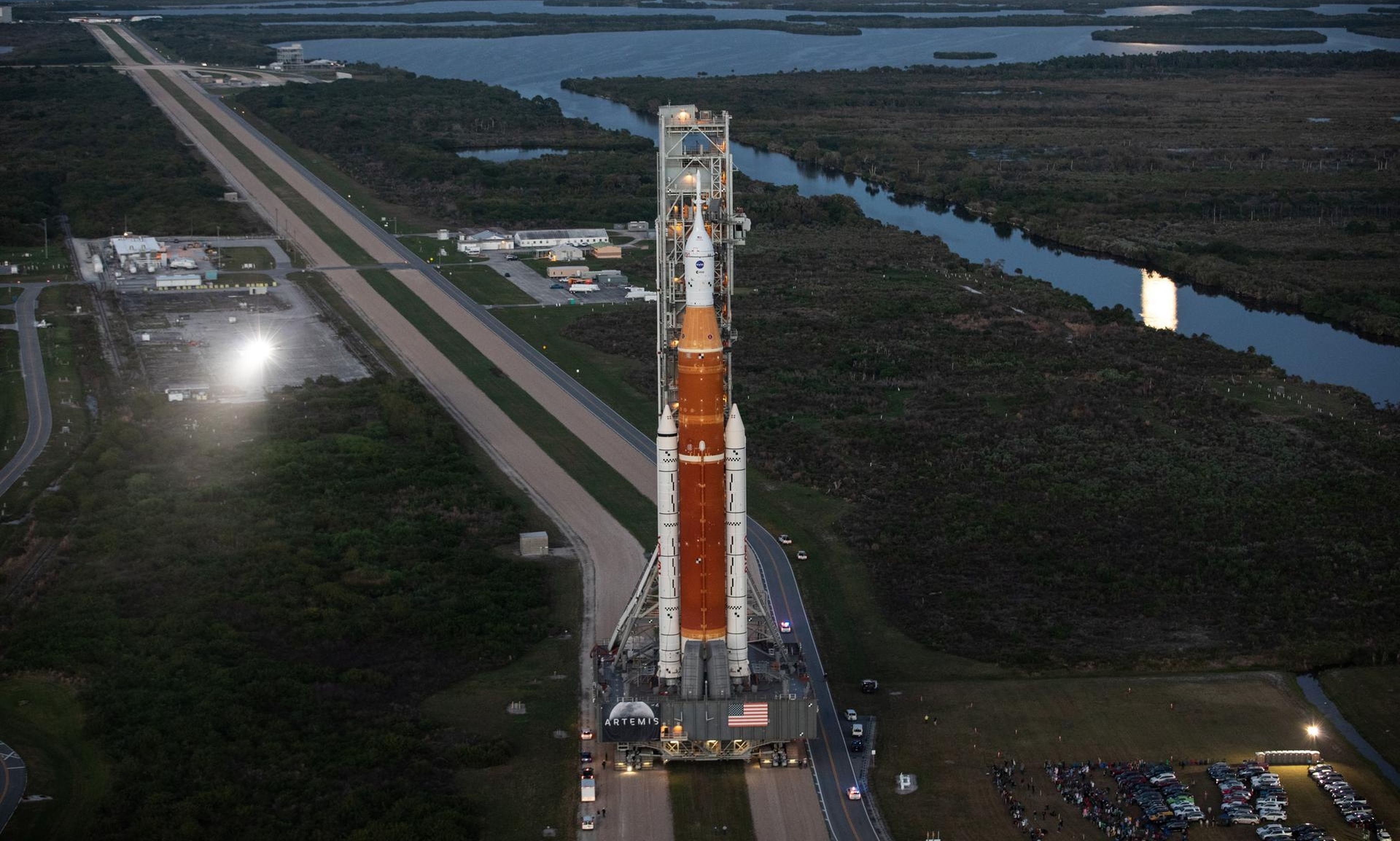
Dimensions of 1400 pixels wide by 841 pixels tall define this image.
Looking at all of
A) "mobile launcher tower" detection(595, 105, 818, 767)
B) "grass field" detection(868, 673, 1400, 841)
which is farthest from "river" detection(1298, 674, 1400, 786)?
"mobile launcher tower" detection(595, 105, 818, 767)

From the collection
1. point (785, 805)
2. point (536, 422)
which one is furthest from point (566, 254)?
point (785, 805)

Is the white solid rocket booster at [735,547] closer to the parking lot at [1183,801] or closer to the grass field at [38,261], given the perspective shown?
the parking lot at [1183,801]

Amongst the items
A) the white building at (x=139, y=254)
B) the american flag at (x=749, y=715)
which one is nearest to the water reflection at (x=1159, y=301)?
the american flag at (x=749, y=715)

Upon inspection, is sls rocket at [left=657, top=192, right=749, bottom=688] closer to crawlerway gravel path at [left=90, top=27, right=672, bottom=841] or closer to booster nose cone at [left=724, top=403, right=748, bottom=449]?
booster nose cone at [left=724, top=403, right=748, bottom=449]

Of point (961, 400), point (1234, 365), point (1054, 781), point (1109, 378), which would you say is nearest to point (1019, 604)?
point (1054, 781)

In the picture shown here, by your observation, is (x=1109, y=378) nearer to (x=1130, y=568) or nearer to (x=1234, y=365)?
(x=1234, y=365)
